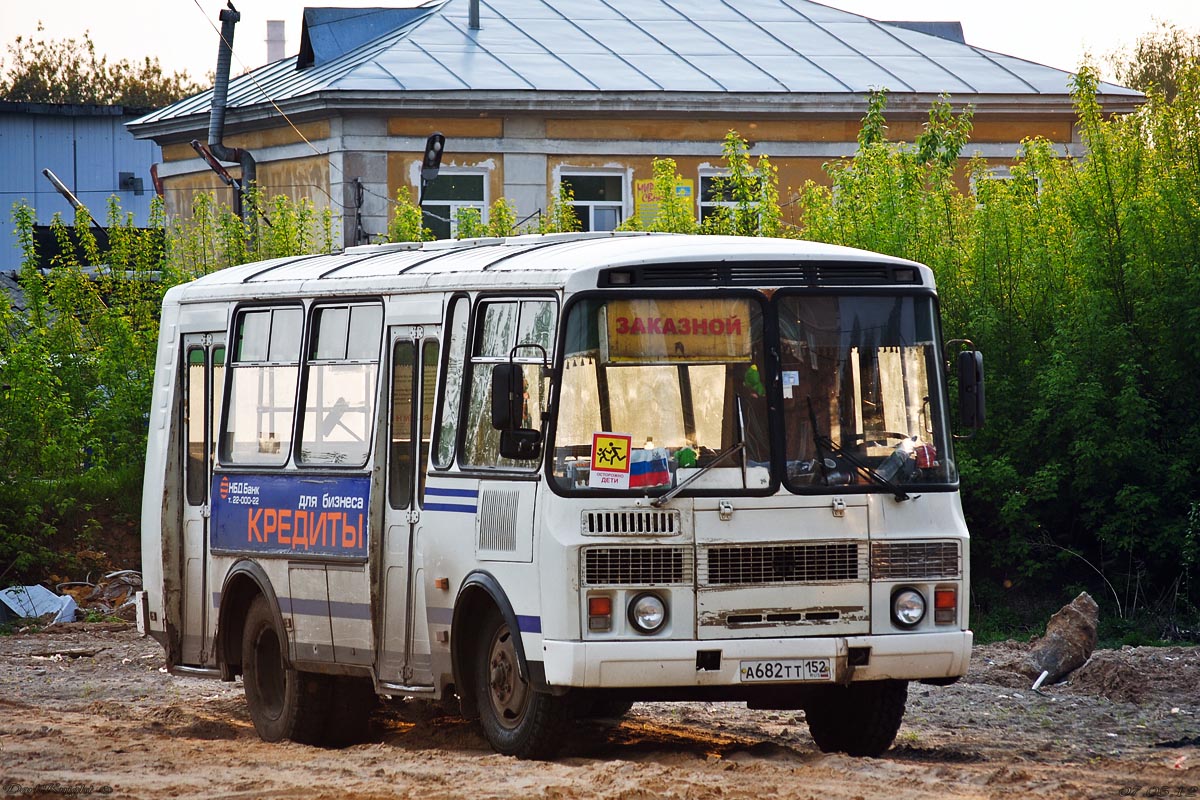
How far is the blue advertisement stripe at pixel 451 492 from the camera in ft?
34.2

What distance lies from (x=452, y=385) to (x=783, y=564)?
2.13 metres

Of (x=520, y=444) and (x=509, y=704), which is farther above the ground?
(x=520, y=444)

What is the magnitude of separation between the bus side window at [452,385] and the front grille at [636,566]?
141 centimetres

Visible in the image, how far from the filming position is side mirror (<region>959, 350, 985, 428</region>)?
1052 centimetres

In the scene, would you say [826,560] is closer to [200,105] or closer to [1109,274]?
[1109,274]

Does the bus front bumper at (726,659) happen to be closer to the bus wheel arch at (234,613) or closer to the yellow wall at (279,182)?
the bus wheel arch at (234,613)

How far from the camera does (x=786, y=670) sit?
9.73 metres

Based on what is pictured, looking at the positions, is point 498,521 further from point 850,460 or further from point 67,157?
point 67,157

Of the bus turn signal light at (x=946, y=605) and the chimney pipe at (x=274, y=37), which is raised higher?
the chimney pipe at (x=274, y=37)

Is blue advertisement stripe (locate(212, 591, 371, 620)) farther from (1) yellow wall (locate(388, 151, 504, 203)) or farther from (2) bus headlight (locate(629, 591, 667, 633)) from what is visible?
(1) yellow wall (locate(388, 151, 504, 203))

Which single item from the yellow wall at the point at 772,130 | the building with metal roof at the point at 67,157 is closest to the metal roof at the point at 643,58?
the yellow wall at the point at 772,130

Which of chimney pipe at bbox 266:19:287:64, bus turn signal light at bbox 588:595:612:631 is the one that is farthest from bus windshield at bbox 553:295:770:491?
chimney pipe at bbox 266:19:287:64

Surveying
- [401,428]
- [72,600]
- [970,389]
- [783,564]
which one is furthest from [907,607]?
[72,600]

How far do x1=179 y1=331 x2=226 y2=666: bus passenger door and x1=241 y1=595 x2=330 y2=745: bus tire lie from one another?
1.67 feet
